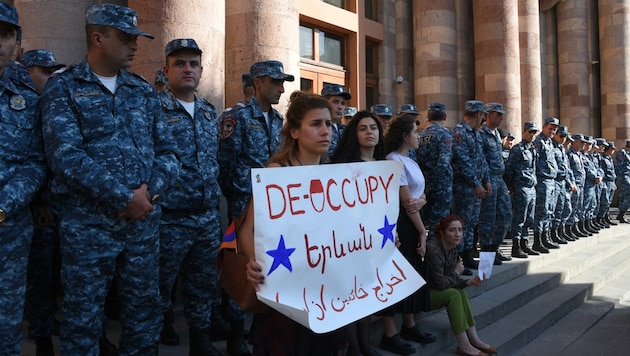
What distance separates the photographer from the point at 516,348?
Answer: 17.1ft

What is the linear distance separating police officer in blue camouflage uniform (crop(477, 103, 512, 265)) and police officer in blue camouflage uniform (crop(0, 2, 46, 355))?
5935 mm

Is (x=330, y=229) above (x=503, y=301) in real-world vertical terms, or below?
above

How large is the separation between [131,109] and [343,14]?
9282mm

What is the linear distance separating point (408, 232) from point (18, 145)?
2753 mm

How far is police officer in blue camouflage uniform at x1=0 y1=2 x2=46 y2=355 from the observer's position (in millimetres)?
2416

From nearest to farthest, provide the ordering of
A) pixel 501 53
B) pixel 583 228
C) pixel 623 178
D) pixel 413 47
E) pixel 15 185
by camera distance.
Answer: pixel 15 185 < pixel 583 228 < pixel 501 53 < pixel 413 47 < pixel 623 178

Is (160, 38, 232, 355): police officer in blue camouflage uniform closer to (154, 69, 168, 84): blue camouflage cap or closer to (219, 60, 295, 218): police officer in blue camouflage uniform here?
(219, 60, 295, 218): police officer in blue camouflage uniform

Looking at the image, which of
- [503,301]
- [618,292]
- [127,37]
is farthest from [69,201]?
[618,292]

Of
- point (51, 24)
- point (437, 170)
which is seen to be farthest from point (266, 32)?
point (437, 170)

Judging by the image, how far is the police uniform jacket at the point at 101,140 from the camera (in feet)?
8.23

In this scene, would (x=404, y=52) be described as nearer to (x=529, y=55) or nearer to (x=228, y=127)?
(x=529, y=55)

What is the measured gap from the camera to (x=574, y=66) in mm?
19156

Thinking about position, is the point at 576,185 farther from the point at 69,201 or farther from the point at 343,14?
the point at 69,201

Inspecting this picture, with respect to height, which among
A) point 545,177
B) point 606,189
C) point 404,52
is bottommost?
point 606,189
